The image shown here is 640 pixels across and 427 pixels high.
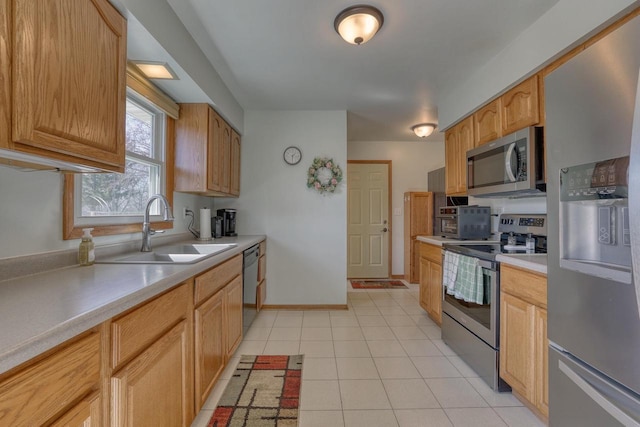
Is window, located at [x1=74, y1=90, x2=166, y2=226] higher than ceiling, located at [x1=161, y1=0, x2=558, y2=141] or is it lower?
lower

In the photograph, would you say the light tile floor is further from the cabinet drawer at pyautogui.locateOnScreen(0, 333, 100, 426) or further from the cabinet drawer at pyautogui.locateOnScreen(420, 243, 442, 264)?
the cabinet drawer at pyautogui.locateOnScreen(0, 333, 100, 426)

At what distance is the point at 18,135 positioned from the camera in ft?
2.75

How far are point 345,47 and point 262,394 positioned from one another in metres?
2.46

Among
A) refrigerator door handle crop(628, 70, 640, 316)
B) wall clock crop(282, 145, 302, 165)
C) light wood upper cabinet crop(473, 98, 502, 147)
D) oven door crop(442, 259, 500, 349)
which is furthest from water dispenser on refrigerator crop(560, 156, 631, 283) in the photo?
wall clock crop(282, 145, 302, 165)

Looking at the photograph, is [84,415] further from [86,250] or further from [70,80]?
[70,80]

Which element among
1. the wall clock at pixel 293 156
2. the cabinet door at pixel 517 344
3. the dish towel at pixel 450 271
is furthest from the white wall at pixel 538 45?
the wall clock at pixel 293 156

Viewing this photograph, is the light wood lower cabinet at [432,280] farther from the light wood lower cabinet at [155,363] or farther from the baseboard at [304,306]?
the light wood lower cabinet at [155,363]

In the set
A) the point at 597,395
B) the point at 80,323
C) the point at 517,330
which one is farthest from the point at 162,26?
the point at 517,330

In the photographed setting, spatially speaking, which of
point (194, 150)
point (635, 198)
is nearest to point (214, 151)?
point (194, 150)

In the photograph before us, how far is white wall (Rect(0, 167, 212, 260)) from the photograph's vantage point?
1.11m

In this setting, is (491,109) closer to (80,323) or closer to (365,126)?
(365,126)

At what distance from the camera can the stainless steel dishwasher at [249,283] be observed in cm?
244

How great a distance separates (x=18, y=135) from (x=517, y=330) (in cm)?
238

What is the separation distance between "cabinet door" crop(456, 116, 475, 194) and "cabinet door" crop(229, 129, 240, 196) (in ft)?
7.82
